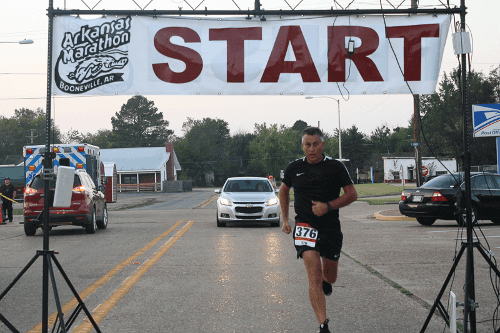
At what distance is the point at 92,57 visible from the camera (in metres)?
6.70

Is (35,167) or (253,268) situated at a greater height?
(35,167)

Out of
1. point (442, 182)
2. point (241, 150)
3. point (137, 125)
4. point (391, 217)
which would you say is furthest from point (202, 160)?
point (442, 182)

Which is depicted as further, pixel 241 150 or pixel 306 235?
pixel 241 150

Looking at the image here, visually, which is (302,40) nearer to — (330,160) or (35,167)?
(330,160)

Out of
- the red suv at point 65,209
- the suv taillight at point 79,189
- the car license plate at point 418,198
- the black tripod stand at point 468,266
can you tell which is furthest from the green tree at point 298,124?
the black tripod stand at point 468,266

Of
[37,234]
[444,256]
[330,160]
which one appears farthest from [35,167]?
[330,160]

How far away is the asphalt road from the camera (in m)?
5.87

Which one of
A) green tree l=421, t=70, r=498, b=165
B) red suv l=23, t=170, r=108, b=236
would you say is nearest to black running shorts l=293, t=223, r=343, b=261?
red suv l=23, t=170, r=108, b=236

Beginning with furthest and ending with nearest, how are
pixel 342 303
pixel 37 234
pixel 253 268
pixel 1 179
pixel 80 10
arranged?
pixel 1 179 < pixel 37 234 < pixel 253 268 < pixel 342 303 < pixel 80 10

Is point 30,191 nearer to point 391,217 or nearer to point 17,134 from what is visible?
point 391,217

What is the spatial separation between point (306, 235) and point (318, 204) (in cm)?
33

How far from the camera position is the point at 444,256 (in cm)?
1052

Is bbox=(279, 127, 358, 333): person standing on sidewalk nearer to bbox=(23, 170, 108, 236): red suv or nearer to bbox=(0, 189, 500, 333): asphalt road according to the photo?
bbox=(0, 189, 500, 333): asphalt road

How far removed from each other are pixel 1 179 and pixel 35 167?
32349mm
